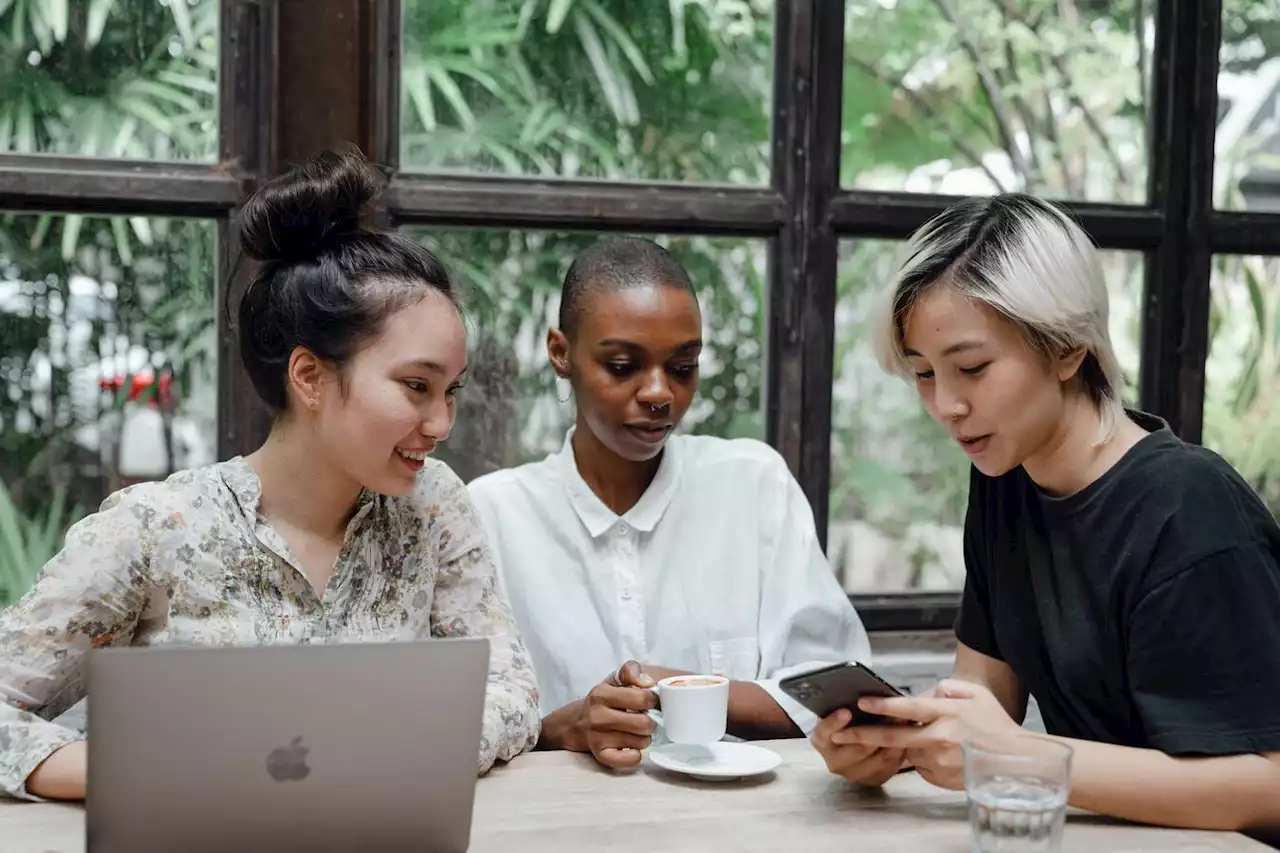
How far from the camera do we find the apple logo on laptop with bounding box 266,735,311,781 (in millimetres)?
981

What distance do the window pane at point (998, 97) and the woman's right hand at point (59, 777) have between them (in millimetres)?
1750

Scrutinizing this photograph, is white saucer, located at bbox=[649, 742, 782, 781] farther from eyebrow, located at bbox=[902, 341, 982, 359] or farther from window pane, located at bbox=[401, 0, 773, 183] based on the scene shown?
window pane, located at bbox=[401, 0, 773, 183]

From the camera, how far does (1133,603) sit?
1.33m

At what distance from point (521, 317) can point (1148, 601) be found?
1352 millimetres

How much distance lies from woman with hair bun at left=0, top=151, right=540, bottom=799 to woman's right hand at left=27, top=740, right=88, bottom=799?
109mm

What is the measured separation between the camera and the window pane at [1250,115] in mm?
2562

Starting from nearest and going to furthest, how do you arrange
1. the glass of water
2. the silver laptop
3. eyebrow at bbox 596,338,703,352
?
the silver laptop, the glass of water, eyebrow at bbox 596,338,703,352

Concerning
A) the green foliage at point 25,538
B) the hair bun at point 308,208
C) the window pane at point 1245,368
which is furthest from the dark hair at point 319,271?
the window pane at point 1245,368

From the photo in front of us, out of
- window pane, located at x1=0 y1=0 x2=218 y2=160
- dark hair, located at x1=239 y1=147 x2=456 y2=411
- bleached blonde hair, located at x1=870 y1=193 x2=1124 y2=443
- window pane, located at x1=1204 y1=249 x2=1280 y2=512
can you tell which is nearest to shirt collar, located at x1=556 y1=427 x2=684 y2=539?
dark hair, located at x1=239 y1=147 x2=456 y2=411

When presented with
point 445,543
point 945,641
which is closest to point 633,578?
point 445,543

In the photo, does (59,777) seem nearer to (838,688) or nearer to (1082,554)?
(838,688)

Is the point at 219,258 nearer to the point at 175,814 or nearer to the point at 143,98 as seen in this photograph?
the point at 143,98

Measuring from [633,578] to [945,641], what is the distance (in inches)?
33.0

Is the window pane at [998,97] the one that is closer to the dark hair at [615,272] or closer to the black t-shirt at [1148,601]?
the dark hair at [615,272]
